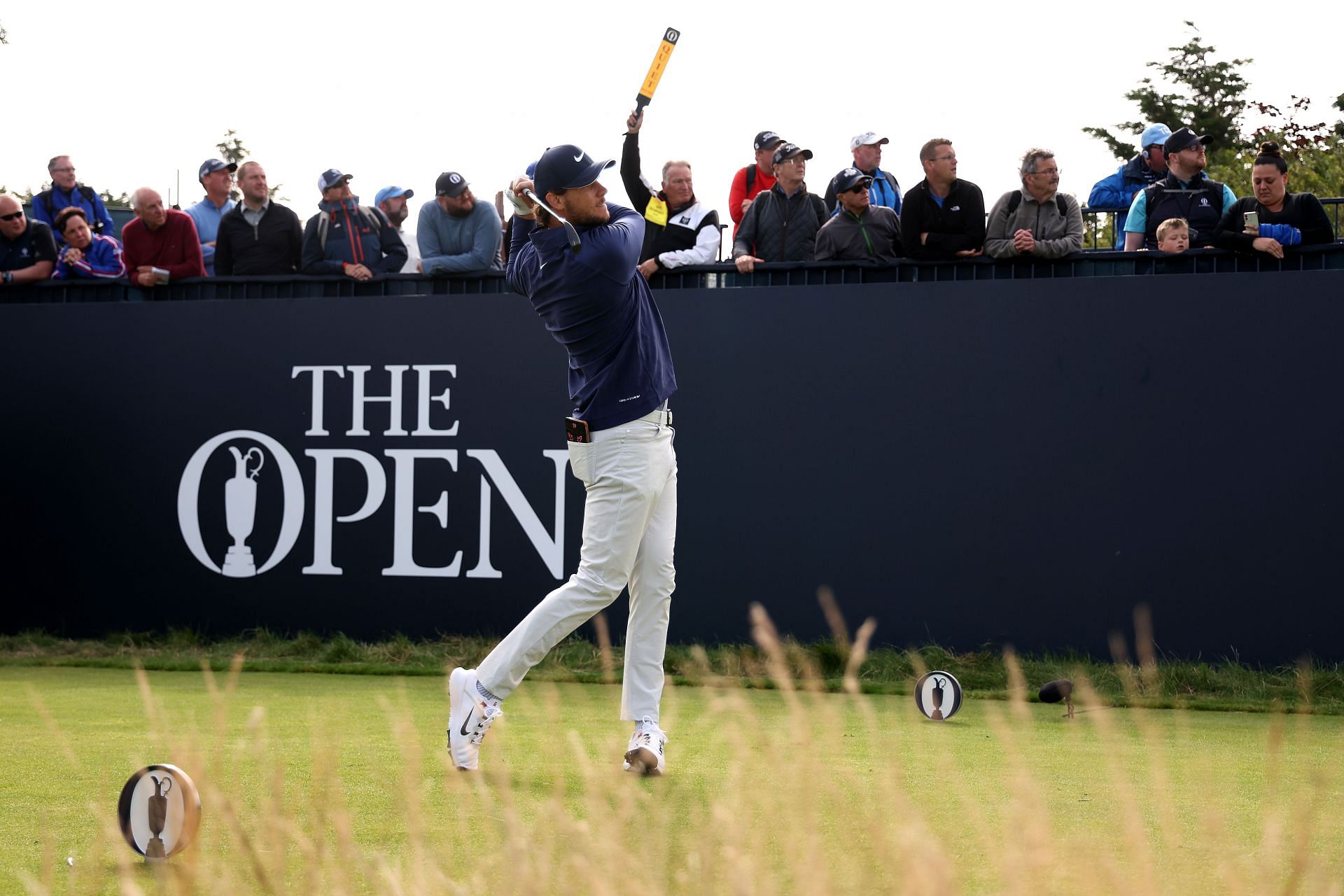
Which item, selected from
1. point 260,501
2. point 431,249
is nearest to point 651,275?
point 431,249

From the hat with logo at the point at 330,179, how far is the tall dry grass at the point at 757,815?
16.0ft

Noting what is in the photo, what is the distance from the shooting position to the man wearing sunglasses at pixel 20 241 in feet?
35.5

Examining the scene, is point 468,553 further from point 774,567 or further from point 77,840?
point 77,840

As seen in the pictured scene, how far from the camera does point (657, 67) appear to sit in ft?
24.2

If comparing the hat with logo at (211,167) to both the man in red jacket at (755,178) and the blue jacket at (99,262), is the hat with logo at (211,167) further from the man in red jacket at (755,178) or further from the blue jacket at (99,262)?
the man in red jacket at (755,178)

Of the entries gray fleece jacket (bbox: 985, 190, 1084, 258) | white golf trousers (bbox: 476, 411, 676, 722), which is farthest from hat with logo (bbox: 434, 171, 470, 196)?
white golf trousers (bbox: 476, 411, 676, 722)

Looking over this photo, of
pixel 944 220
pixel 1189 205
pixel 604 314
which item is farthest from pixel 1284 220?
pixel 604 314

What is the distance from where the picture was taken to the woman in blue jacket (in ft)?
36.0

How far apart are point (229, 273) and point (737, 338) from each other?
386 cm

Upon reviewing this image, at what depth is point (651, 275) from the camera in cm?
930

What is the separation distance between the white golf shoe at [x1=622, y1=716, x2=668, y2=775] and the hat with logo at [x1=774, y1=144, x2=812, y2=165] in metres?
5.24

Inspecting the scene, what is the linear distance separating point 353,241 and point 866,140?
358 cm

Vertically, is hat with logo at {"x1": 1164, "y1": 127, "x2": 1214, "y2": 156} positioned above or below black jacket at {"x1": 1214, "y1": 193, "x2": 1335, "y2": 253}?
above

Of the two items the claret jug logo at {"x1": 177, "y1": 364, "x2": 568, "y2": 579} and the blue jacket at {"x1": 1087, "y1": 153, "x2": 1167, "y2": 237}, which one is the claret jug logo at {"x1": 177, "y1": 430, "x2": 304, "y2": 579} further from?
the blue jacket at {"x1": 1087, "y1": 153, "x2": 1167, "y2": 237}
